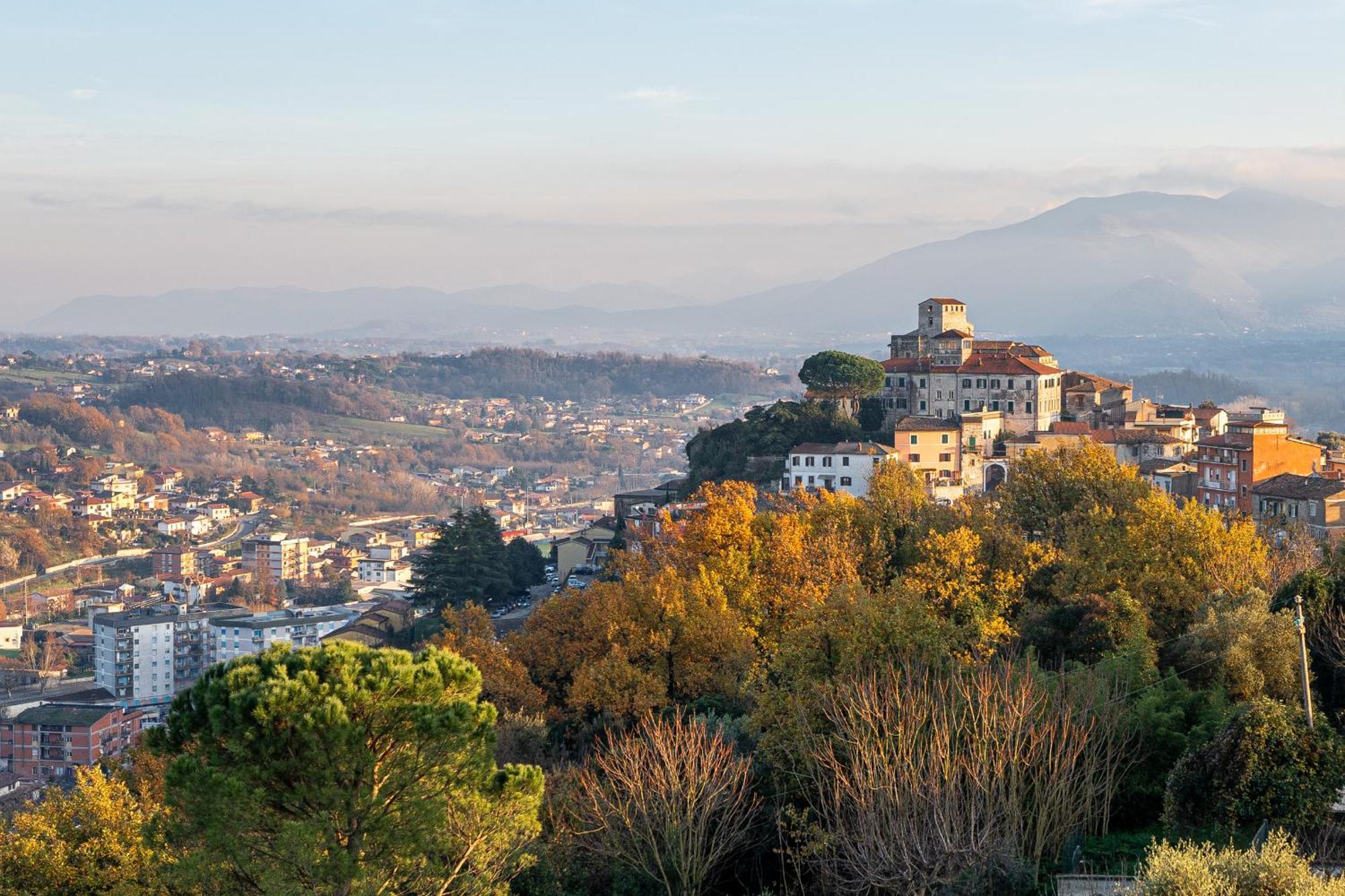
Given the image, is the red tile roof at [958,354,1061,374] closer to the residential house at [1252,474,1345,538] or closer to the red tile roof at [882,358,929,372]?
the red tile roof at [882,358,929,372]

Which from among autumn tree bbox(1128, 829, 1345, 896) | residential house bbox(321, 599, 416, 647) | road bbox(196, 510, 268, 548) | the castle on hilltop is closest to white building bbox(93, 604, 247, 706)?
residential house bbox(321, 599, 416, 647)

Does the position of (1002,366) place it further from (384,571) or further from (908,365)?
(384,571)

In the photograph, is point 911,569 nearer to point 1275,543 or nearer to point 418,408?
point 1275,543

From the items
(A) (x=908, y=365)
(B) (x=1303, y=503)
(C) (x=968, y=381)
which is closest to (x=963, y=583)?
(B) (x=1303, y=503)

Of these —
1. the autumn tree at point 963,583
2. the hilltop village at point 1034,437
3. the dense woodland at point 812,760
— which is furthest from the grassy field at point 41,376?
the dense woodland at point 812,760

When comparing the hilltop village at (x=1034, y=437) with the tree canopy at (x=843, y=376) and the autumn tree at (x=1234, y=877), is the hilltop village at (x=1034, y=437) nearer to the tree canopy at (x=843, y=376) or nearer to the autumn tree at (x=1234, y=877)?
the tree canopy at (x=843, y=376)

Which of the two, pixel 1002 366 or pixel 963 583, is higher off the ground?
pixel 1002 366

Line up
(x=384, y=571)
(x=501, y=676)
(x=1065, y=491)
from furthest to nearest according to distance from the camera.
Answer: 1. (x=384, y=571)
2. (x=1065, y=491)
3. (x=501, y=676)
